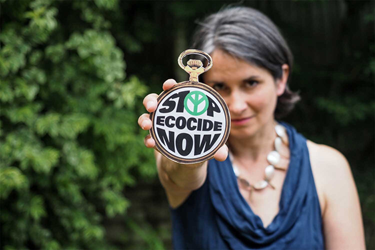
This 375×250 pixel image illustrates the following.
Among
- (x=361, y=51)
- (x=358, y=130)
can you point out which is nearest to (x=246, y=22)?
(x=361, y=51)

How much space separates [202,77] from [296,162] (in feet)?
1.82

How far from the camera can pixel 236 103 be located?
1.50 metres

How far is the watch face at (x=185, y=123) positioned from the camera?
3.82 feet

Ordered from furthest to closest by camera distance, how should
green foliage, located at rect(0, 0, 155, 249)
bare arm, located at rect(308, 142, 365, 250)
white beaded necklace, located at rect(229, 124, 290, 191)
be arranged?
green foliage, located at rect(0, 0, 155, 249) → white beaded necklace, located at rect(229, 124, 290, 191) → bare arm, located at rect(308, 142, 365, 250)

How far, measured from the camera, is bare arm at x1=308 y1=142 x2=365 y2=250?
1601 millimetres

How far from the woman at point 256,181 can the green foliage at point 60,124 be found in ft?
2.86

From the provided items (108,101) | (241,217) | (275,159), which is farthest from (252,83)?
(108,101)

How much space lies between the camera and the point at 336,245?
5.28 feet

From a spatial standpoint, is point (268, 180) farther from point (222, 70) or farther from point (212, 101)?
point (212, 101)

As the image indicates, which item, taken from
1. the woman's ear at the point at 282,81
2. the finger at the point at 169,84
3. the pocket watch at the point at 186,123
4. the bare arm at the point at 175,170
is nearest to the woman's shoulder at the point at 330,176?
the woman's ear at the point at 282,81

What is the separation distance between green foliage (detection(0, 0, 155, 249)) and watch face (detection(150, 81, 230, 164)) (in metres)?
1.16

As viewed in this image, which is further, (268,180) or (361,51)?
(361,51)

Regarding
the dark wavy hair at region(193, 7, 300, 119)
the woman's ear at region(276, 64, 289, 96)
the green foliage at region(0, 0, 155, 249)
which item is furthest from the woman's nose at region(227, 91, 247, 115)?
the green foliage at region(0, 0, 155, 249)

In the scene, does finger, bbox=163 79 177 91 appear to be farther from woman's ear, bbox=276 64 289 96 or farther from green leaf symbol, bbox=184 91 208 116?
woman's ear, bbox=276 64 289 96
